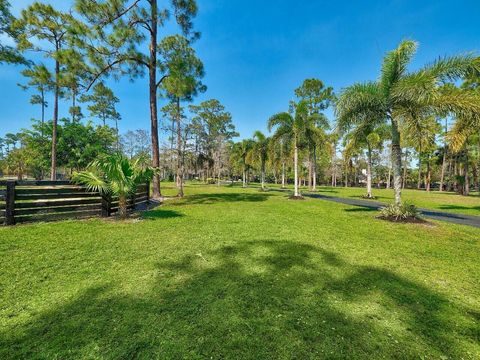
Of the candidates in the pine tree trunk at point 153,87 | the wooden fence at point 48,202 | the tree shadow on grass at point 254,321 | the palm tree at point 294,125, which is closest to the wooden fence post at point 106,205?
the wooden fence at point 48,202

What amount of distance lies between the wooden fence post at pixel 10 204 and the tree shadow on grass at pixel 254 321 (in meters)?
4.87

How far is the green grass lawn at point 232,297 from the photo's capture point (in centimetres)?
211

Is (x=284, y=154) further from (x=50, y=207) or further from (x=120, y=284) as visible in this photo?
(x=120, y=284)

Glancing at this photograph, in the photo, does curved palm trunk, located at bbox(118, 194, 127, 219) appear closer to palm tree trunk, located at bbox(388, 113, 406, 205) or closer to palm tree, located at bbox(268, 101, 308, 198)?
palm tree trunk, located at bbox(388, 113, 406, 205)

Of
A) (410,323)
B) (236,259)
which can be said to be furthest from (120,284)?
(410,323)

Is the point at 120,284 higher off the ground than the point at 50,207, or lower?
lower

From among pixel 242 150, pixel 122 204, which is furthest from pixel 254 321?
pixel 242 150

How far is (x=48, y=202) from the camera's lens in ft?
21.3

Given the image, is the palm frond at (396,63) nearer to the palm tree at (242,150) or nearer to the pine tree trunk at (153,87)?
the pine tree trunk at (153,87)

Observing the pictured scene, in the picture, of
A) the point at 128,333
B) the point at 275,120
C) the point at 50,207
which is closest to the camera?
the point at 128,333

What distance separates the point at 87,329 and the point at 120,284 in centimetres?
95

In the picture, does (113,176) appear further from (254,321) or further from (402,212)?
(402,212)

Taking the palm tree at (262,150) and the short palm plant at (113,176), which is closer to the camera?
the short palm plant at (113,176)

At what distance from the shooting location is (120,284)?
3.22m
